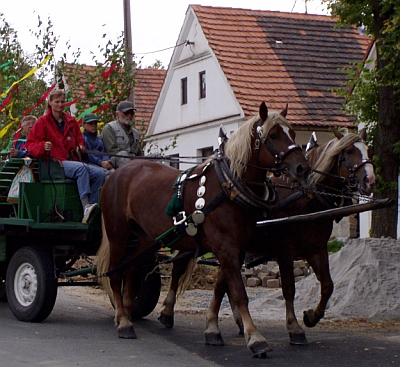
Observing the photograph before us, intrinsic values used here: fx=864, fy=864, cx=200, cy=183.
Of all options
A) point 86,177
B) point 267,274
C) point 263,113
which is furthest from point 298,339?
point 267,274

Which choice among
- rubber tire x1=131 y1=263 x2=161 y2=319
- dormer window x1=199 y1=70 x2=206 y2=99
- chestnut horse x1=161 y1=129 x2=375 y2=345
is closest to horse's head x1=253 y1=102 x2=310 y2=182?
chestnut horse x1=161 y1=129 x2=375 y2=345

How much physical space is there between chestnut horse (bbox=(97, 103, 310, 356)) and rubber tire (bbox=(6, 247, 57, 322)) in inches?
21.6

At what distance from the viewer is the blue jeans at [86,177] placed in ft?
29.5

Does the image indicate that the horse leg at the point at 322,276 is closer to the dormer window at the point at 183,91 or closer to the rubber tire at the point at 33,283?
the rubber tire at the point at 33,283

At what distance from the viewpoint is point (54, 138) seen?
919 centimetres

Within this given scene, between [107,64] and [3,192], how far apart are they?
15.6 ft

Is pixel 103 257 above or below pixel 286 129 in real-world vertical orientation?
below

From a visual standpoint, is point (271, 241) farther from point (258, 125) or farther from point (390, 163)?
point (390, 163)

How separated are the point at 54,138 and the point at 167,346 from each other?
2.80 m

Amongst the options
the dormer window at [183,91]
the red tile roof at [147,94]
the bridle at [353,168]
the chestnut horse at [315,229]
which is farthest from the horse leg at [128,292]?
the red tile roof at [147,94]

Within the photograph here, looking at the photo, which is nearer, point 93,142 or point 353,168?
point 353,168

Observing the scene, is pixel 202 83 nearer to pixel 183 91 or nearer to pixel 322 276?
pixel 183 91

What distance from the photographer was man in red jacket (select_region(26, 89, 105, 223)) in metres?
8.98

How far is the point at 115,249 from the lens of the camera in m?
8.59
